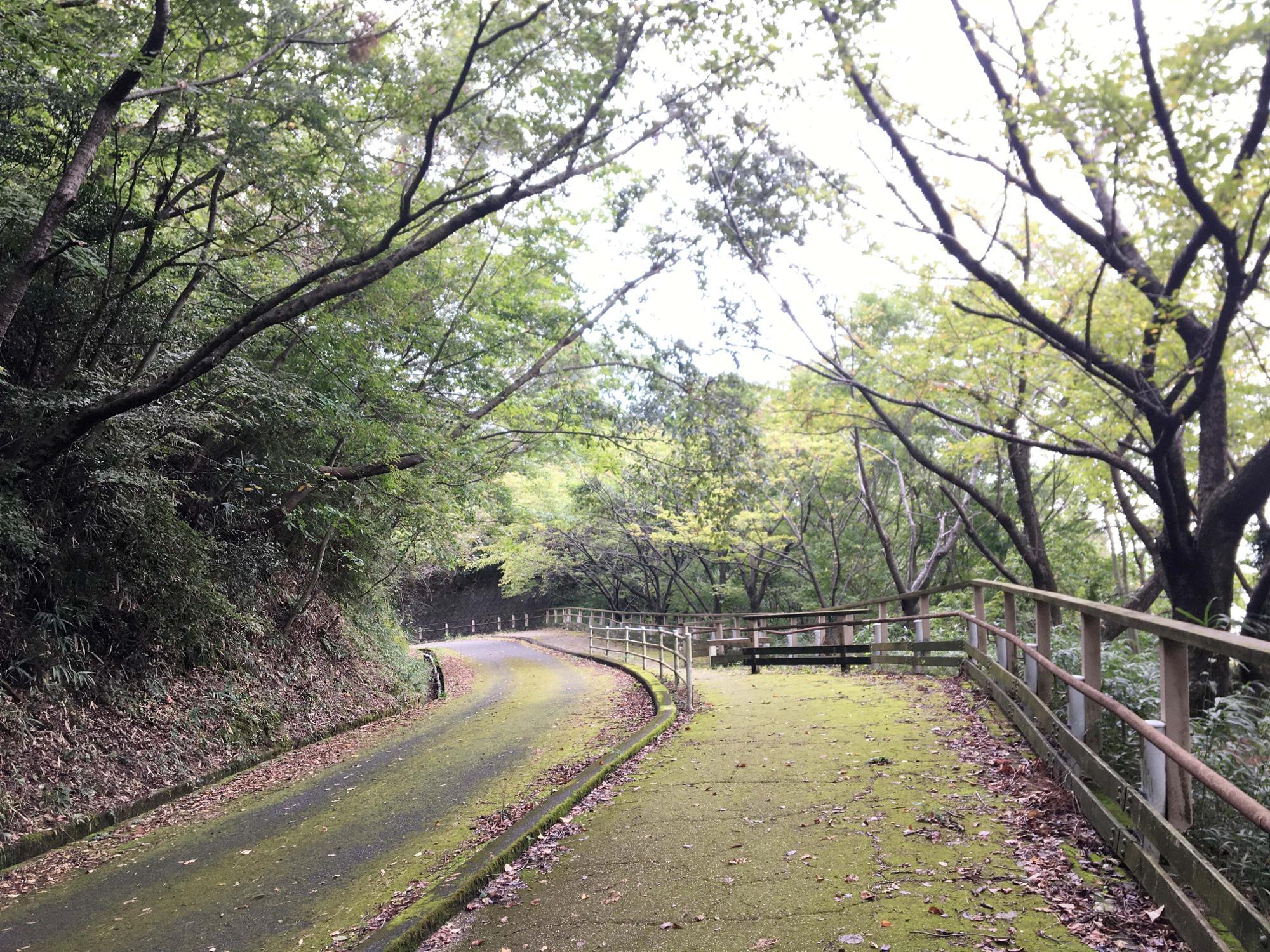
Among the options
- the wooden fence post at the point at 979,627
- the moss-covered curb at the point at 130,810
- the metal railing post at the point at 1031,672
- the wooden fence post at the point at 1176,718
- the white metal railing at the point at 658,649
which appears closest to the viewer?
the wooden fence post at the point at 1176,718

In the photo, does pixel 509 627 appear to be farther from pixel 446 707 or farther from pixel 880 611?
pixel 880 611

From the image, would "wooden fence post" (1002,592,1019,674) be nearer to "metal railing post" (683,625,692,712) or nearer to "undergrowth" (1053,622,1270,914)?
"undergrowth" (1053,622,1270,914)

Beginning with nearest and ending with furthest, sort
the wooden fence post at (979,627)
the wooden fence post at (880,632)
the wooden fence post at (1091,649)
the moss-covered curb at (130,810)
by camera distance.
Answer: the wooden fence post at (1091,649) → the moss-covered curb at (130,810) → the wooden fence post at (979,627) → the wooden fence post at (880,632)

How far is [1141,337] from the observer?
334 inches

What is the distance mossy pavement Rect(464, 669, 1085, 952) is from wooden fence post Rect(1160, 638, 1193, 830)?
0.73 meters

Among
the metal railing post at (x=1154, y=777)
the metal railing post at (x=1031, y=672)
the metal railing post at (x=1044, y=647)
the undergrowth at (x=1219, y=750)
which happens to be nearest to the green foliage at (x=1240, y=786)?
the undergrowth at (x=1219, y=750)

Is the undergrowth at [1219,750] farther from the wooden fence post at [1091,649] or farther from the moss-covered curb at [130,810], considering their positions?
the moss-covered curb at [130,810]

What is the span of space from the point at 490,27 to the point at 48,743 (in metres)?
8.20

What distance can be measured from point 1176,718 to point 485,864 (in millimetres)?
3685

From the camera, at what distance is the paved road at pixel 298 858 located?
15.3ft

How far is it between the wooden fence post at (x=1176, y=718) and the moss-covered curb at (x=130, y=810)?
25.4 feet

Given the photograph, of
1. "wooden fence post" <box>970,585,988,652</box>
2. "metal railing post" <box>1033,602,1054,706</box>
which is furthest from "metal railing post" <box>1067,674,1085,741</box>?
"wooden fence post" <box>970,585,988,652</box>

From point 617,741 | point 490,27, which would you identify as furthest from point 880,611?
point 490,27

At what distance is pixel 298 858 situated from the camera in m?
5.88
